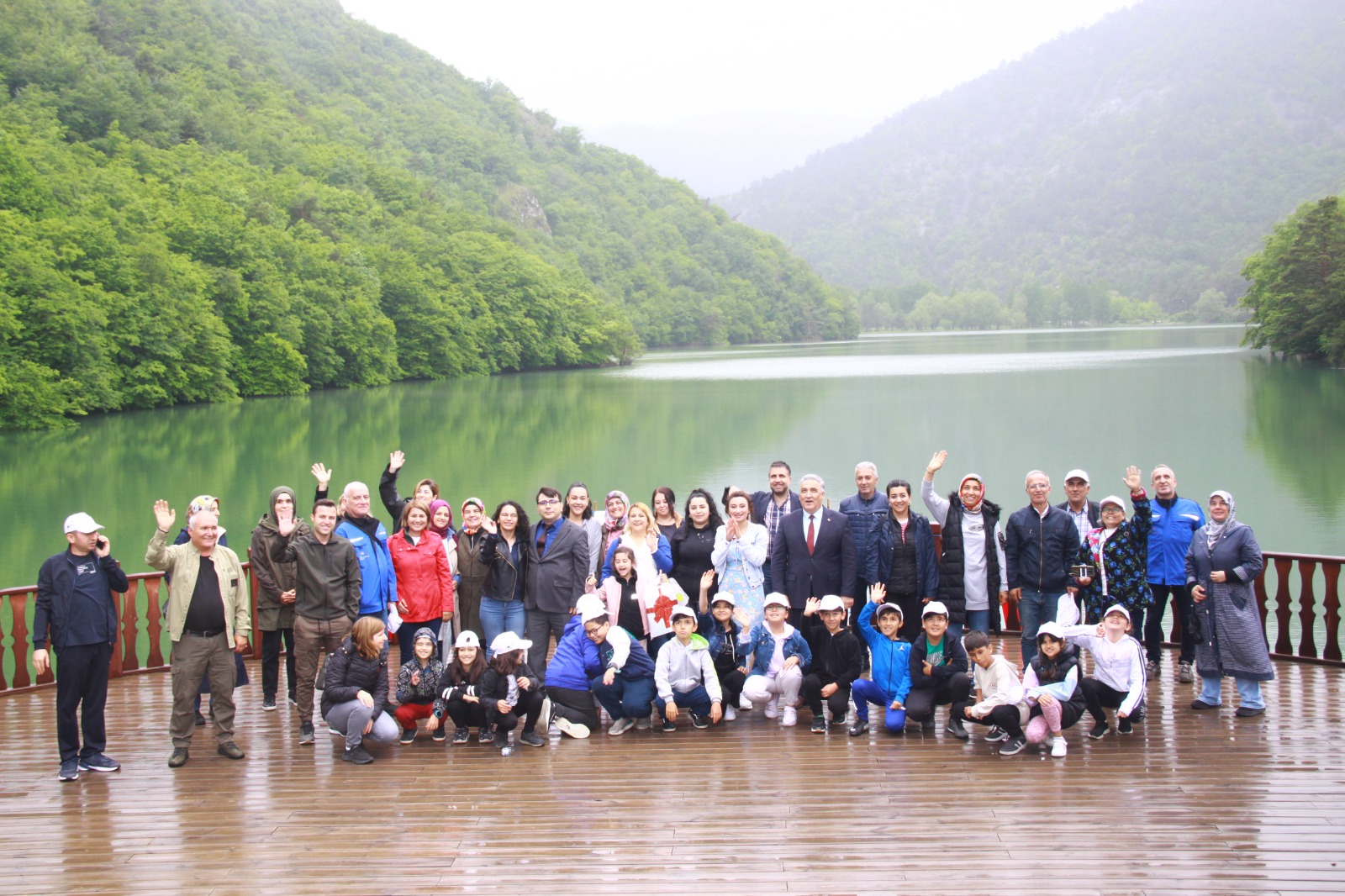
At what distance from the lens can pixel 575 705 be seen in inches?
250

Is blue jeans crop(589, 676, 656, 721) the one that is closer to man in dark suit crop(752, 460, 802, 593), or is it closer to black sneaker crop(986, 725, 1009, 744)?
man in dark suit crop(752, 460, 802, 593)

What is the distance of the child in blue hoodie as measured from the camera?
6145 mm

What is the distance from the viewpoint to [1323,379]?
37.2m

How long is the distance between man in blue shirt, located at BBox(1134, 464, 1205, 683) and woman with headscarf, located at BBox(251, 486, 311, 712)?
5.71 meters

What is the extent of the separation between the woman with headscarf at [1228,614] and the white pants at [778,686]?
2517 mm

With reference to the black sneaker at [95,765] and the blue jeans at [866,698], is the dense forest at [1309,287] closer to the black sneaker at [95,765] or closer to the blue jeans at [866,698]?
the blue jeans at [866,698]

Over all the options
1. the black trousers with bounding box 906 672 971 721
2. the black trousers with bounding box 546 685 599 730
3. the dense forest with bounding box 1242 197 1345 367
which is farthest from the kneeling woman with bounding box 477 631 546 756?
the dense forest with bounding box 1242 197 1345 367

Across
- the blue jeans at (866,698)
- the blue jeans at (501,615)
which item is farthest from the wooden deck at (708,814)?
the blue jeans at (501,615)

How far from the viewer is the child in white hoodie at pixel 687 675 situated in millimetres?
6316

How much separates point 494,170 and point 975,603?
4154 inches

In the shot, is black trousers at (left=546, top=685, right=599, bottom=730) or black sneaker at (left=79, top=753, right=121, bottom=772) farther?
black trousers at (left=546, top=685, right=599, bottom=730)

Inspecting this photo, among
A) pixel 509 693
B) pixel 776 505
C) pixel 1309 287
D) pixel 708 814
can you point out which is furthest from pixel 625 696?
pixel 1309 287

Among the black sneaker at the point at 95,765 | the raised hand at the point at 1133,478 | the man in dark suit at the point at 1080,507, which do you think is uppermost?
the raised hand at the point at 1133,478

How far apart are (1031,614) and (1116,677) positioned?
93 centimetres
